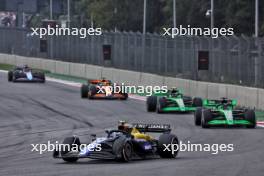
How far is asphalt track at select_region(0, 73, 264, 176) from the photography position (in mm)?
16000

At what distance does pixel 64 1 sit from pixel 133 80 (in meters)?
56.6

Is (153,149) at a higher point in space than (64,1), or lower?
lower

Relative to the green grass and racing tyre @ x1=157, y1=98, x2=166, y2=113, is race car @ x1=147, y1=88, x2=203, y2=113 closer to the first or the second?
racing tyre @ x1=157, y1=98, x2=166, y2=113

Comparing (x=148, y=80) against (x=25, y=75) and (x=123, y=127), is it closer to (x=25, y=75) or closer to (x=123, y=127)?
(x=25, y=75)

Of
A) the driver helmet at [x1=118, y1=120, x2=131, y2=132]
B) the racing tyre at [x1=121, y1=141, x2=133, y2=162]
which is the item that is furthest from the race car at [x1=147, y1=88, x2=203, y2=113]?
the racing tyre at [x1=121, y1=141, x2=133, y2=162]

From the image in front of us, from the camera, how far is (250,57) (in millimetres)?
33750

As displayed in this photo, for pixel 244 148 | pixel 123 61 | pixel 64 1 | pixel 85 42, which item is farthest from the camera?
pixel 64 1

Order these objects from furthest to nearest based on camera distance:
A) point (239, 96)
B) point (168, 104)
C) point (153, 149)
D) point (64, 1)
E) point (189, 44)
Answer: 1. point (64, 1)
2. point (189, 44)
3. point (239, 96)
4. point (168, 104)
5. point (153, 149)

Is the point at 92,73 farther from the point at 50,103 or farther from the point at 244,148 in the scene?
the point at 244,148

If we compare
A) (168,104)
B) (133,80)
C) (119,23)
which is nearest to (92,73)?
(133,80)

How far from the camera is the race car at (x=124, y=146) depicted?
56.8 feet

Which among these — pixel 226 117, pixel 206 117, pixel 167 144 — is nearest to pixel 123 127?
pixel 167 144

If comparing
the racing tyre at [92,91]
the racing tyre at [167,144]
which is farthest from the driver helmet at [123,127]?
the racing tyre at [92,91]

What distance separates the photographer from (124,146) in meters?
17.4
